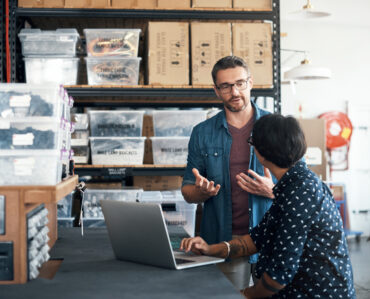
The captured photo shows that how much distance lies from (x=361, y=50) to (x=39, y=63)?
6.08 metres

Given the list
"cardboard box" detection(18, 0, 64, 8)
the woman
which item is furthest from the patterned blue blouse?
"cardboard box" detection(18, 0, 64, 8)

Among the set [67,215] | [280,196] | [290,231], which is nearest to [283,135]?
[280,196]

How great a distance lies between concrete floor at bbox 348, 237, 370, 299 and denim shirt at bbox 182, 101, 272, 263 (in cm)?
261

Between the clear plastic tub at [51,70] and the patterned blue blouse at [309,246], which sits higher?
the clear plastic tub at [51,70]

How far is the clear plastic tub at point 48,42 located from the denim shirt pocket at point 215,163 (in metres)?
1.24

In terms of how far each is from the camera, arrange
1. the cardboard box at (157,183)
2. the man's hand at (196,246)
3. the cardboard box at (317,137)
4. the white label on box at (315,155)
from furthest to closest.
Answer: the cardboard box at (317,137) → the white label on box at (315,155) → the cardboard box at (157,183) → the man's hand at (196,246)

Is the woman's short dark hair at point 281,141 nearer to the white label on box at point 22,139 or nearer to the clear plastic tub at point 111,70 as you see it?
the white label on box at point 22,139

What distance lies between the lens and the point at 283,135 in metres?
1.59

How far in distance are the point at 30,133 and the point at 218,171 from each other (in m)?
1.05

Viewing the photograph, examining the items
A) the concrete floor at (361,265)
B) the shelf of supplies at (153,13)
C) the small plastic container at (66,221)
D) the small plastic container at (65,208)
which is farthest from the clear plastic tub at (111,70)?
the concrete floor at (361,265)

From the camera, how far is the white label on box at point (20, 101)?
1.52 meters

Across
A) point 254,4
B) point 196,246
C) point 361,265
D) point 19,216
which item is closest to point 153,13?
point 254,4

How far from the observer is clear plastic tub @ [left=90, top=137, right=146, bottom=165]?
3.11 meters

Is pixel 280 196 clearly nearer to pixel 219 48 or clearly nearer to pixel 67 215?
pixel 219 48
